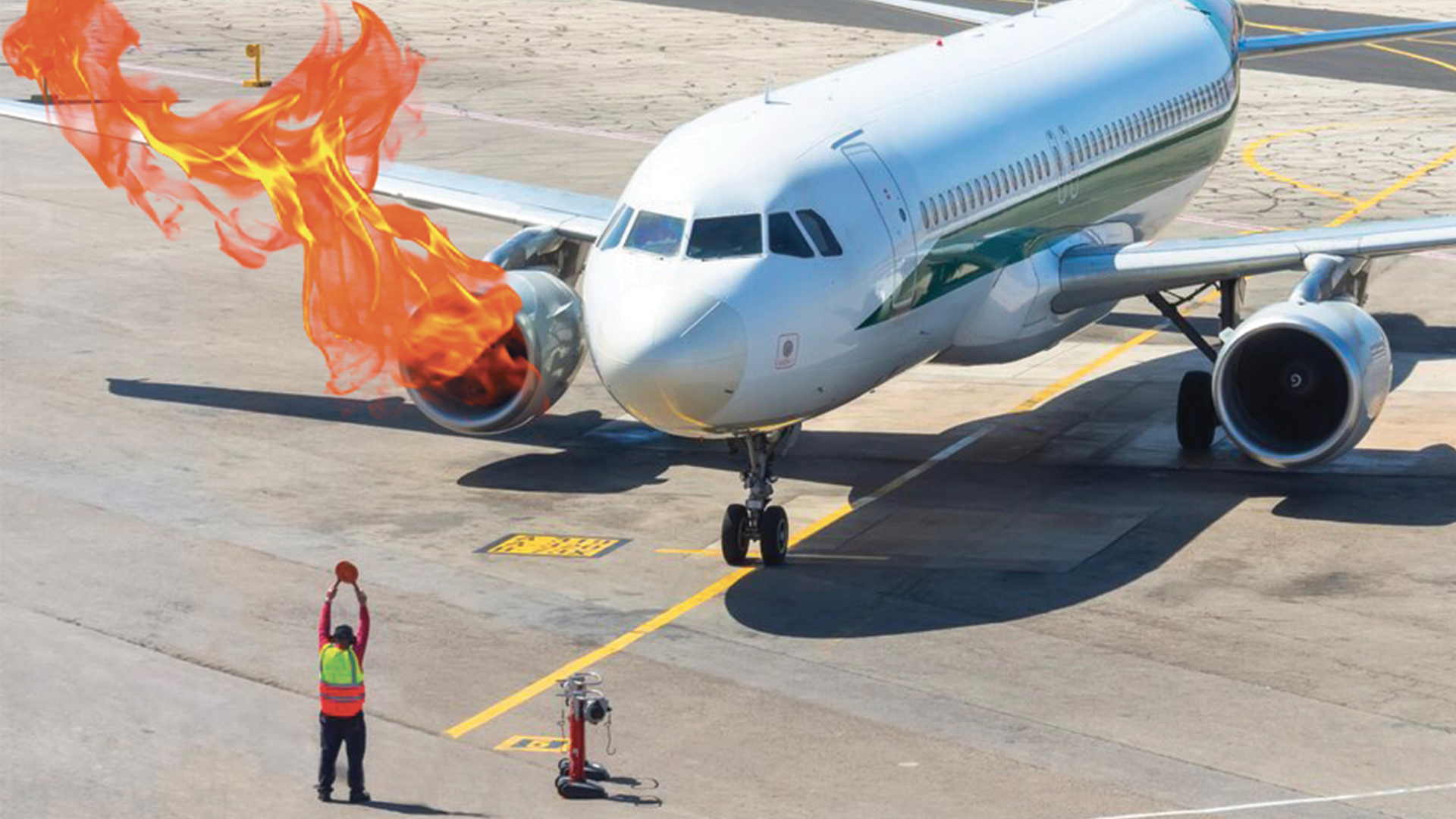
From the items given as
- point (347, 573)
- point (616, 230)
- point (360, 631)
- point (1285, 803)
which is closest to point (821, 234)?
point (616, 230)

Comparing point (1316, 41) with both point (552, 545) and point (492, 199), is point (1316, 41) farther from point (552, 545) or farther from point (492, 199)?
point (552, 545)

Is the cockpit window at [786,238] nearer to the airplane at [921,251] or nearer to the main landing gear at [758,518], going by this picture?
the airplane at [921,251]

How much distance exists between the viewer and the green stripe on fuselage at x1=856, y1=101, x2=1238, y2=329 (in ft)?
89.1

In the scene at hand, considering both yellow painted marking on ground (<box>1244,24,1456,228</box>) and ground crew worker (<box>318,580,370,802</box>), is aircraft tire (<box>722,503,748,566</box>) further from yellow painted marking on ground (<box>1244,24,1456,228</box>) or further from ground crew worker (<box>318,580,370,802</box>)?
yellow painted marking on ground (<box>1244,24,1456,228</box>)

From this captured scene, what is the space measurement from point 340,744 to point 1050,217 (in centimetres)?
1457

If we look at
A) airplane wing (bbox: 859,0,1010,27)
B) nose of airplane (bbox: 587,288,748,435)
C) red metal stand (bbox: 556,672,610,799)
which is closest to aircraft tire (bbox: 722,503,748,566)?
nose of airplane (bbox: 587,288,748,435)

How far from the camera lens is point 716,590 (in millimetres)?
25016

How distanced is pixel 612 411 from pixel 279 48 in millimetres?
38311

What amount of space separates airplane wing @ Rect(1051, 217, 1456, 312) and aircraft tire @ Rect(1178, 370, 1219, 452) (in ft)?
4.31

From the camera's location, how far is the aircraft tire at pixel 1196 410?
3041 cm

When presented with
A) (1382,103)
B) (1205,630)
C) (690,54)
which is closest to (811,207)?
(1205,630)

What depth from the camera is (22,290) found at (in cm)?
3925

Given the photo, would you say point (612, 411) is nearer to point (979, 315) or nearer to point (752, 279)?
point (979, 315)

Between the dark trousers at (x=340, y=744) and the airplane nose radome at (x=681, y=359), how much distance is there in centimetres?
564
